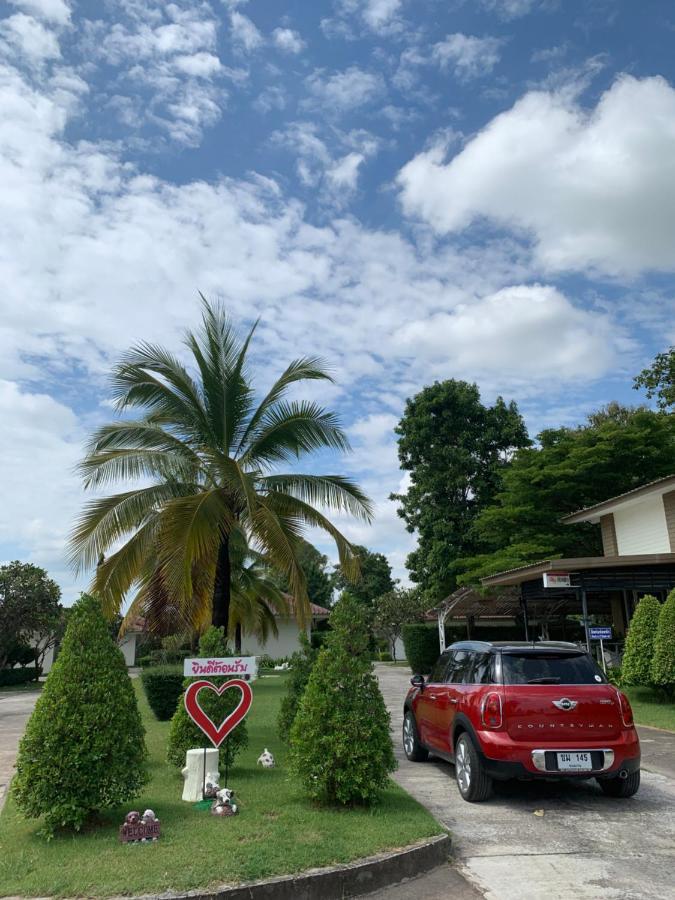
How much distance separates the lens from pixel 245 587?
30.1 meters

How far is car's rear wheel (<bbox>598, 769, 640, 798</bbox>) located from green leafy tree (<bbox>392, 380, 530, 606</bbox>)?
23469 millimetres

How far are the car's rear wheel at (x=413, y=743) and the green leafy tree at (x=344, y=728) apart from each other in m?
2.98

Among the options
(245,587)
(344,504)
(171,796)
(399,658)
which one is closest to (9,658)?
(245,587)

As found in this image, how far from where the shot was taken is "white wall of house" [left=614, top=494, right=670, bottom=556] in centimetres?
1947

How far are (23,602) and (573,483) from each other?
2610 centimetres

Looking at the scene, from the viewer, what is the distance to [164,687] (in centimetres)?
1455

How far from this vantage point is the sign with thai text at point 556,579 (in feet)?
54.9

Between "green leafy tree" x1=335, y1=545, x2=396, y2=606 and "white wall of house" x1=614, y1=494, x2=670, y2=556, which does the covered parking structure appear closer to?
"white wall of house" x1=614, y1=494, x2=670, y2=556

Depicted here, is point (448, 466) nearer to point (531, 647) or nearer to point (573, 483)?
point (573, 483)

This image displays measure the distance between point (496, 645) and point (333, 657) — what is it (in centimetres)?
194

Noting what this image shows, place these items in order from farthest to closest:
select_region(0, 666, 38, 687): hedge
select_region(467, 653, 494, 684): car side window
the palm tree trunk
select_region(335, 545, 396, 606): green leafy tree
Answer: select_region(335, 545, 396, 606): green leafy tree, select_region(0, 666, 38, 687): hedge, the palm tree trunk, select_region(467, 653, 494, 684): car side window

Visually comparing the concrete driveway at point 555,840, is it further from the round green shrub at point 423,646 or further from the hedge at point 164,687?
the round green shrub at point 423,646

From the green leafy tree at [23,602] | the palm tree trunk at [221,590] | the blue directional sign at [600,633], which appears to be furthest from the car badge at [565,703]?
the green leafy tree at [23,602]

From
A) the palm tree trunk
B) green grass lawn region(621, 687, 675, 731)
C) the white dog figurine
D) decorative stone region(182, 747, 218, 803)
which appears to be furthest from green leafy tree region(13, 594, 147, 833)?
green grass lawn region(621, 687, 675, 731)
